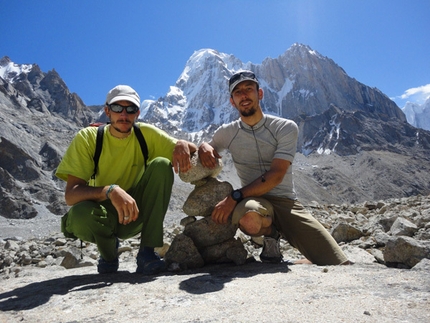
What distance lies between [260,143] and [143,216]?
79.4 inches

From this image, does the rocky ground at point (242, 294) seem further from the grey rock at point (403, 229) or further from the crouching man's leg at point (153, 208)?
the grey rock at point (403, 229)

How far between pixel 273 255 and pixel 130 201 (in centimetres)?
228

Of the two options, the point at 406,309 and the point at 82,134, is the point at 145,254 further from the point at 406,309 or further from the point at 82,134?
the point at 406,309

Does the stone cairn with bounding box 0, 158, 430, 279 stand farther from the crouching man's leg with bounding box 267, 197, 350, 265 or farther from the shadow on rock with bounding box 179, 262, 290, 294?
the crouching man's leg with bounding box 267, 197, 350, 265

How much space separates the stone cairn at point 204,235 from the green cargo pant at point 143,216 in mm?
500

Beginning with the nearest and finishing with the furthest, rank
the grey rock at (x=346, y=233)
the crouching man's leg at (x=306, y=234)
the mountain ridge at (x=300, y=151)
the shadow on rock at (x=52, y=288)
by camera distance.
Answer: the shadow on rock at (x=52, y=288) → the crouching man's leg at (x=306, y=234) → the grey rock at (x=346, y=233) → the mountain ridge at (x=300, y=151)

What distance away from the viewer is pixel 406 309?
2.54 m

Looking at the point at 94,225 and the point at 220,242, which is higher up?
the point at 94,225

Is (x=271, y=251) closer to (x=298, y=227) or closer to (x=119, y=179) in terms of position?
(x=298, y=227)

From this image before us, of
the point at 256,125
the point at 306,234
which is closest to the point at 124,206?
the point at 256,125

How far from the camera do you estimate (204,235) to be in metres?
5.36

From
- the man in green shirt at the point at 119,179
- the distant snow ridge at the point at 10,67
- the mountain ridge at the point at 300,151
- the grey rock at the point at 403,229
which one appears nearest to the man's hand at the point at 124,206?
the man in green shirt at the point at 119,179

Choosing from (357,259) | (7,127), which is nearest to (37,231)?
(357,259)

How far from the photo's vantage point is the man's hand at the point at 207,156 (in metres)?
5.14
